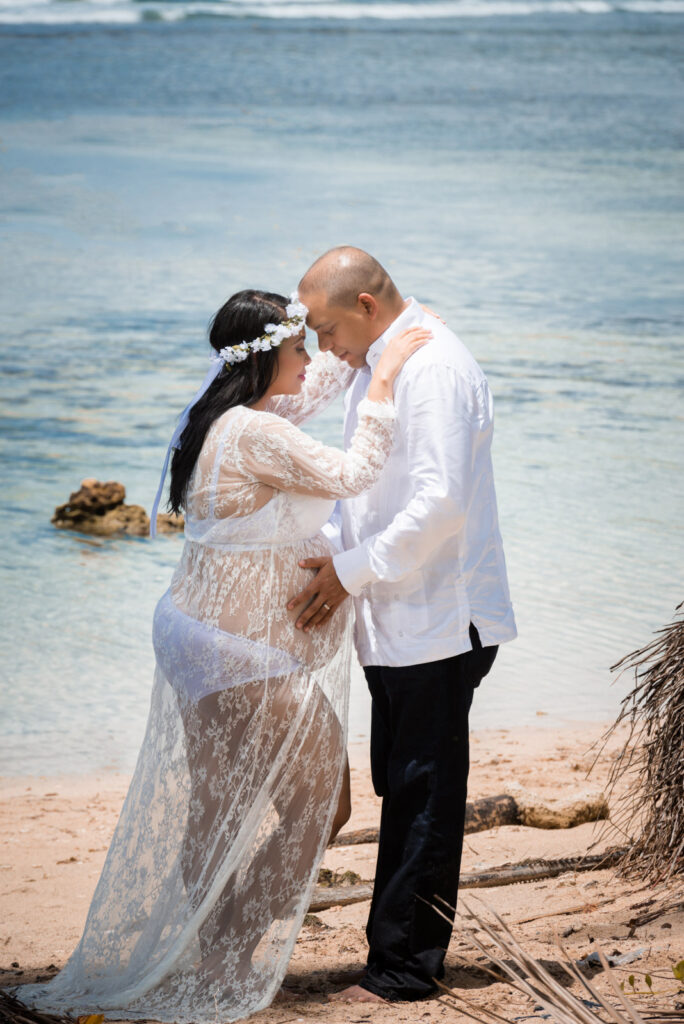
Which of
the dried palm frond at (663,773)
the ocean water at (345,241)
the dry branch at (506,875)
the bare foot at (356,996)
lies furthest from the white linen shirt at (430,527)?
the ocean water at (345,241)

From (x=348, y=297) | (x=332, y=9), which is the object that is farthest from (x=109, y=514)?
(x=332, y=9)

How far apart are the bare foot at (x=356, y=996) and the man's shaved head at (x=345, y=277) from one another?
58.7 inches

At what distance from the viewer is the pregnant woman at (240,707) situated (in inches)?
102

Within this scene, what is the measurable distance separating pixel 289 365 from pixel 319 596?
0.51 metres

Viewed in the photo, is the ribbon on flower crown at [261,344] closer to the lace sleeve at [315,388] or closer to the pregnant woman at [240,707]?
the pregnant woman at [240,707]

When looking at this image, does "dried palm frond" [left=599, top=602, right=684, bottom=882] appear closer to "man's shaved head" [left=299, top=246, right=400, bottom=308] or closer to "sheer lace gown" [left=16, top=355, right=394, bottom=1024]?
"sheer lace gown" [left=16, top=355, right=394, bottom=1024]

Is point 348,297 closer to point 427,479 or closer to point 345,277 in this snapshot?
point 345,277

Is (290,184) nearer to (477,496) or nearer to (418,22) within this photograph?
(418,22)

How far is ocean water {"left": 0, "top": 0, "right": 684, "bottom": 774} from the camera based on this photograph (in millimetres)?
6680

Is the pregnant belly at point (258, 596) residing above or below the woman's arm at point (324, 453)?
below

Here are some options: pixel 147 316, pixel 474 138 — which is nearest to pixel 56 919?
pixel 147 316

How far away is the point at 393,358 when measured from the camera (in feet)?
8.50

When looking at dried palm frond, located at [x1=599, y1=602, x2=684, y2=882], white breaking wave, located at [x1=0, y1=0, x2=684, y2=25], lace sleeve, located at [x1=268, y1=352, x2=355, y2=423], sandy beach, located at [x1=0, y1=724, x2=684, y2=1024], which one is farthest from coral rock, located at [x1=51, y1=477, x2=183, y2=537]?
white breaking wave, located at [x1=0, y1=0, x2=684, y2=25]

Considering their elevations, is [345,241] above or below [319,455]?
above
